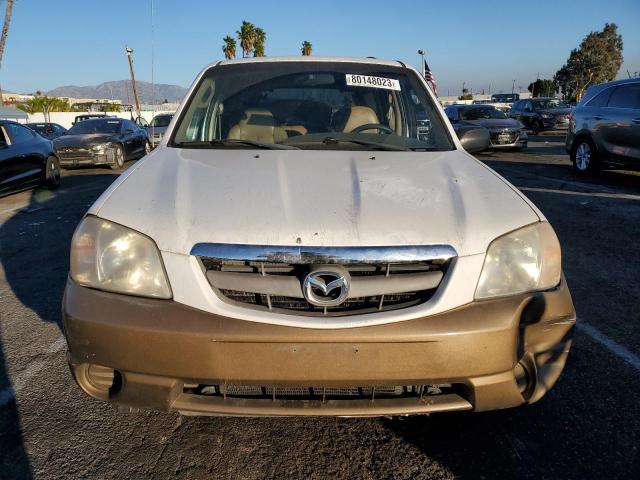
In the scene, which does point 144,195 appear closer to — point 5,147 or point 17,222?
point 17,222

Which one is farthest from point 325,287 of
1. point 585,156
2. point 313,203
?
point 585,156

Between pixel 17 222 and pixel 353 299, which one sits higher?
pixel 353 299

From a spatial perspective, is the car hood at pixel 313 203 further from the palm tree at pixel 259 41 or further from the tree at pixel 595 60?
the tree at pixel 595 60

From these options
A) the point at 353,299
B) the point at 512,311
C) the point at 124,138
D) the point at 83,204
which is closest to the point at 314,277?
the point at 353,299

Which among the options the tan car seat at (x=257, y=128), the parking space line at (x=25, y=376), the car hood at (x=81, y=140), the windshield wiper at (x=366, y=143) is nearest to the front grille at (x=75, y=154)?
the car hood at (x=81, y=140)

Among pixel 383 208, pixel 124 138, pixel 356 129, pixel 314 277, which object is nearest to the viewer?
pixel 314 277

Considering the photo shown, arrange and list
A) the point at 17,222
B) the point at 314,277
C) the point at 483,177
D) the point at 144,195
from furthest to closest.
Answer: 1. the point at 17,222
2. the point at 483,177
3. the point at 144,195
4. the point at 314,277

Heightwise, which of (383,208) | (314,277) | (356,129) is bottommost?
(314,277)

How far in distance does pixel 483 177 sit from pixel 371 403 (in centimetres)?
119

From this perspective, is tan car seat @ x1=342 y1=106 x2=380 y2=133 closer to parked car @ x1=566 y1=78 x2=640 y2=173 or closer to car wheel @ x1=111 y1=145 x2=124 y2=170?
parked car @ x1=566 y1=78 x2=640 y2=173

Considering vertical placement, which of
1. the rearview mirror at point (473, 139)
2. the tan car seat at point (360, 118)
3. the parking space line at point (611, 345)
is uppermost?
the tan car seat at point (360, 118)

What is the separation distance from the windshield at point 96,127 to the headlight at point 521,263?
12776mm

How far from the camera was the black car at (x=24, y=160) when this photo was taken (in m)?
7.61

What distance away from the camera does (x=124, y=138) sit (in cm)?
1259
